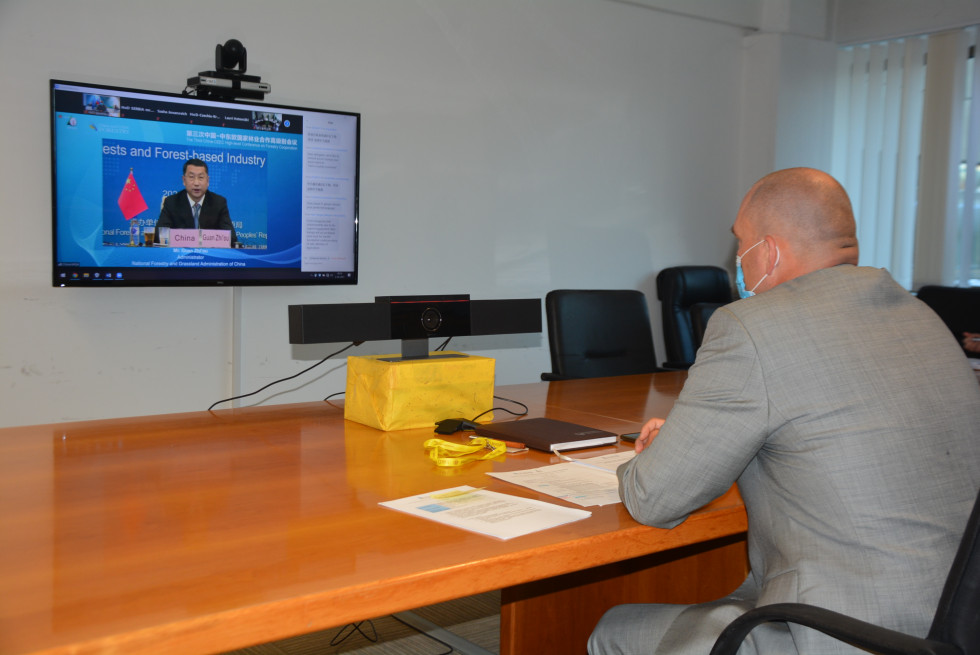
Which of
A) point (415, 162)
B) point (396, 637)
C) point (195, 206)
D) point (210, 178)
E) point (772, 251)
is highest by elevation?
point (415, 162)

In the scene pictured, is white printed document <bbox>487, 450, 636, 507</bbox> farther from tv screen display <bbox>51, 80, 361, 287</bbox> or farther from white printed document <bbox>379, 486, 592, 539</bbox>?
tv screen display <bbox>51, 80, 361, 287</bbox>

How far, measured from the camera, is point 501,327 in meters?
2.43

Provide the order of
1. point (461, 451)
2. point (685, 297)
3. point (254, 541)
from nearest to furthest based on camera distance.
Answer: point (254, 541)
point (461, 451)
point (685, 297)

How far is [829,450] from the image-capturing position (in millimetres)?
1288

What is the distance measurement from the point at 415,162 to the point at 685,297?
181 cm

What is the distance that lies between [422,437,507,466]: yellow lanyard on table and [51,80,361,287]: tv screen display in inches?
91.4

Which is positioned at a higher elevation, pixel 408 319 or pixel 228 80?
pixel 228 80

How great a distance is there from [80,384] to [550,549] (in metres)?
3.17

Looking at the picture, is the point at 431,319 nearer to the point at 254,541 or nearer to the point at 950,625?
the point at 254,541

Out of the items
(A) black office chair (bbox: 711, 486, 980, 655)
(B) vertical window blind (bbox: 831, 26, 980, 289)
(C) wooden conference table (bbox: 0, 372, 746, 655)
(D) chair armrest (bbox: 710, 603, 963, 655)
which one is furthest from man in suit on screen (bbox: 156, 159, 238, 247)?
(B) vertical window blind (bbox: 831, 26, 980, 289)

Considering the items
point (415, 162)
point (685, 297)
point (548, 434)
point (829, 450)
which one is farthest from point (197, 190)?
point (829, 450)

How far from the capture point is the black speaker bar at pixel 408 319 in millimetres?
2107

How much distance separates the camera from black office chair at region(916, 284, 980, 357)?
182 inches

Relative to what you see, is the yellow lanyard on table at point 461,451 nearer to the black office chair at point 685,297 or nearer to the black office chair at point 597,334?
the black office chair at point 597,334
